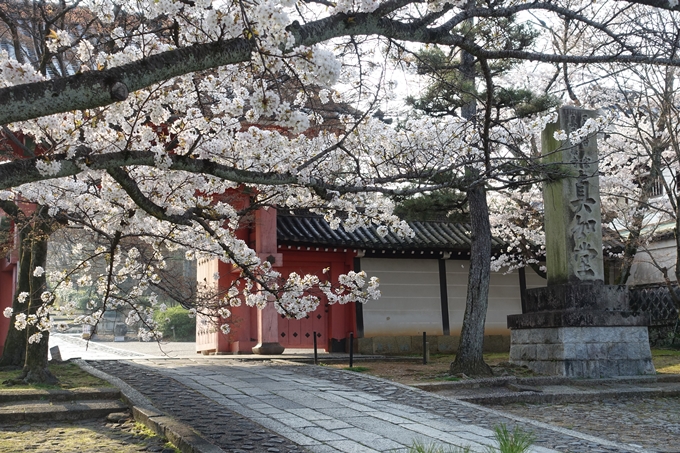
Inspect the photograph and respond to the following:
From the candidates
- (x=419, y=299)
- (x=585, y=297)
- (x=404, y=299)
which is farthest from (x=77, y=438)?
(x=419, y=299)

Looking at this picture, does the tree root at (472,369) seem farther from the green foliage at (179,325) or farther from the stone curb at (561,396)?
the green foliage at (179,325)

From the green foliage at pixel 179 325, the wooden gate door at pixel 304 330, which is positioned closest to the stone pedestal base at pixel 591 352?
the wooden gate door at pixel 304 330

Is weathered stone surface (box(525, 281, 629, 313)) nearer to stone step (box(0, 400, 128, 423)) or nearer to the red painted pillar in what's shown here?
the red painted pillar

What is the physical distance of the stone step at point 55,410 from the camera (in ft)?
25.3

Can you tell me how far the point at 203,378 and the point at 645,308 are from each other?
51.2 ft

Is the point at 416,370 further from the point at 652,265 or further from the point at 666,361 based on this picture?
the point at 652,265

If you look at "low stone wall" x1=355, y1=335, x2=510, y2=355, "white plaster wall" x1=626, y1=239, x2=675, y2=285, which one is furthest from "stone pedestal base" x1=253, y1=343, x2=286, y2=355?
"white plaster wall" x1=626, y1=239, x2=675, y2=285

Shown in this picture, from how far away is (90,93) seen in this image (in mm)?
3674

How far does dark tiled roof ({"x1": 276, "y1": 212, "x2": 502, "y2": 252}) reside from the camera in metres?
16.8

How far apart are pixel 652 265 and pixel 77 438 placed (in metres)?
19.7

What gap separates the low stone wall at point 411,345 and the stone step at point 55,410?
9.83 metres

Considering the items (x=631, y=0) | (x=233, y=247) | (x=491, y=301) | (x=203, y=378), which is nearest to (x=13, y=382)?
(x=203, y=378)

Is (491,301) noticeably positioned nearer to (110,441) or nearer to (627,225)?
(627,225)

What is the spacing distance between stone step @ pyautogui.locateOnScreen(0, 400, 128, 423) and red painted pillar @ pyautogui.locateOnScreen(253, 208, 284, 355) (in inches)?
275
